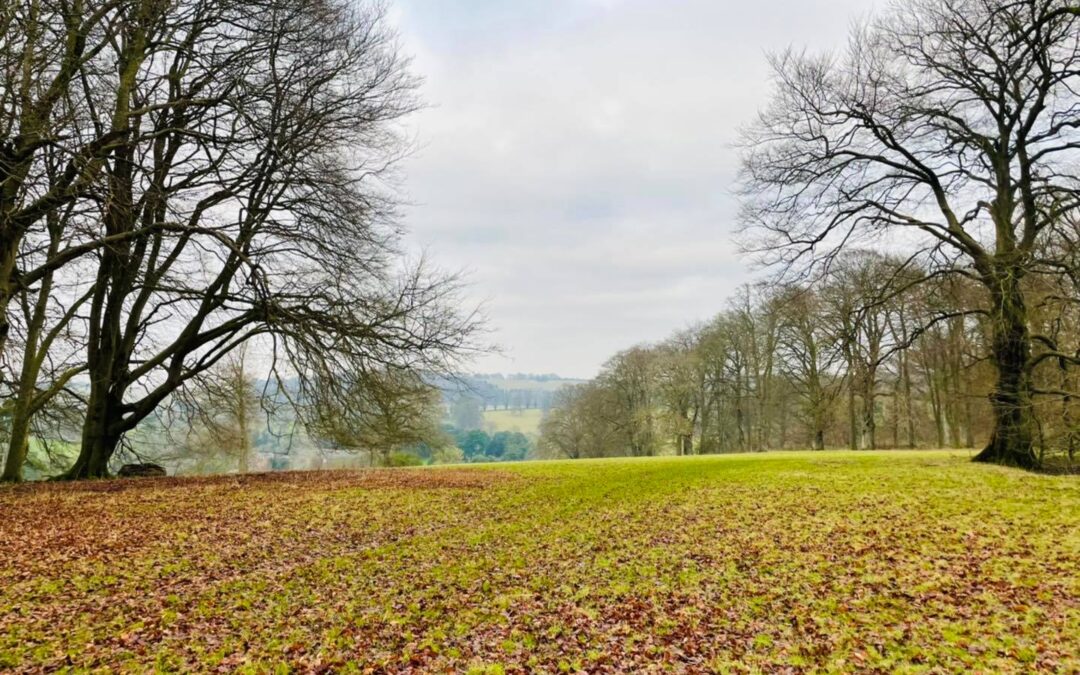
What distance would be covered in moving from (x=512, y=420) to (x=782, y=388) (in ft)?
218

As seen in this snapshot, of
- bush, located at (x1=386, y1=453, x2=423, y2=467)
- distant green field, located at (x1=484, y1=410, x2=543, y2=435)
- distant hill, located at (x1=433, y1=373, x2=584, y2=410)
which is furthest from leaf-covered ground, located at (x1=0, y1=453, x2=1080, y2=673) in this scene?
distant green field, located at (x1=484, y1=410, x2=543, y2=435)

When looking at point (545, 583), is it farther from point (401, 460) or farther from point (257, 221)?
point (401, 460)

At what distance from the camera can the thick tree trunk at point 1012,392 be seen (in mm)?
13273

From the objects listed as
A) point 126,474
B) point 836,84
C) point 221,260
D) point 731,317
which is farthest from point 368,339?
point 731,317

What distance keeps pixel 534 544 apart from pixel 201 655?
14.8 ft

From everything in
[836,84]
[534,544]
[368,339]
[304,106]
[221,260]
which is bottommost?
[534,544]

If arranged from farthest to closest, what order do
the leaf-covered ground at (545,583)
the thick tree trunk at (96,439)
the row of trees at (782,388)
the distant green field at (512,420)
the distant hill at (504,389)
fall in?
the distant green field at (512,420) < the row of trees at (782,388) < the thick tree trunk at (96,439) < the distant hill at (504,389) < the leaf-covered ground at (545,583)

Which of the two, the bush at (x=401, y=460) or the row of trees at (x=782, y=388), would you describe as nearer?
the row of trees at (x=782, y=388)

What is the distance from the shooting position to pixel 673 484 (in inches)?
537

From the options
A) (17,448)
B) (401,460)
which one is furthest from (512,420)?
(17,448)

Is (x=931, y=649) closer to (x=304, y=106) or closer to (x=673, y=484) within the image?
(x=673, y=484)

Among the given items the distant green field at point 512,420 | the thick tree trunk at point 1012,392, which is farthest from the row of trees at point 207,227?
the distant green field at point 512,420

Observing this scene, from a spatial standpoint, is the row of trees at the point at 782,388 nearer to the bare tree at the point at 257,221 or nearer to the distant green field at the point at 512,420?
the bare tree at the point at 257,221

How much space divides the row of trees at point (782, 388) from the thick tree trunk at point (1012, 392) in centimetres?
490
